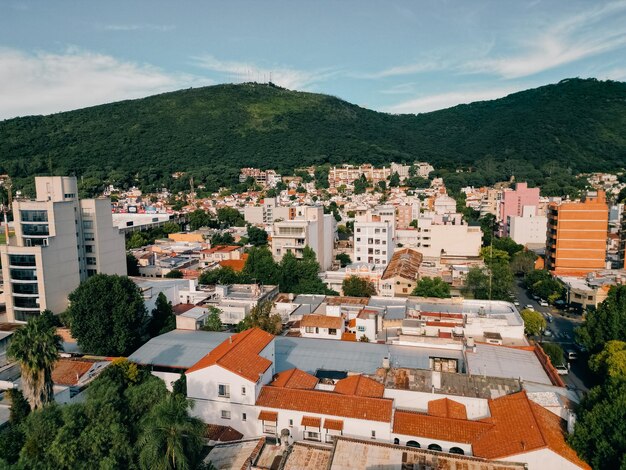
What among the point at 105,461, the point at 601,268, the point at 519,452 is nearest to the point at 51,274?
the point at 105,461

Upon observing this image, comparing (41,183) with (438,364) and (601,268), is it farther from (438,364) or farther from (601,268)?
(601,268)

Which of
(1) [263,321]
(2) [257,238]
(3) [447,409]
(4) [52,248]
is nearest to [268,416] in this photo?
(3) [447,409]

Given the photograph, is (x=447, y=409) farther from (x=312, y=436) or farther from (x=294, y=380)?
(x=294, y=380)

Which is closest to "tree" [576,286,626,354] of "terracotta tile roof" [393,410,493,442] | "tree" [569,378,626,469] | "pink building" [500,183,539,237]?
"tree" [569,378,626,469]

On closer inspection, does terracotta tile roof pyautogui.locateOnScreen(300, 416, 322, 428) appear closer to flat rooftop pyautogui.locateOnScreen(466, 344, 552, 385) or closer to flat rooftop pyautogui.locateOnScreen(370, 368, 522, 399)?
flat rooftop pyautogui.locateOnScreen(370, 368, 522, 399)

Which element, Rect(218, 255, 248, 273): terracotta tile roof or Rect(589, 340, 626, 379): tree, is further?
Rect(218, 255, 248, 273): terracotta tile roof
